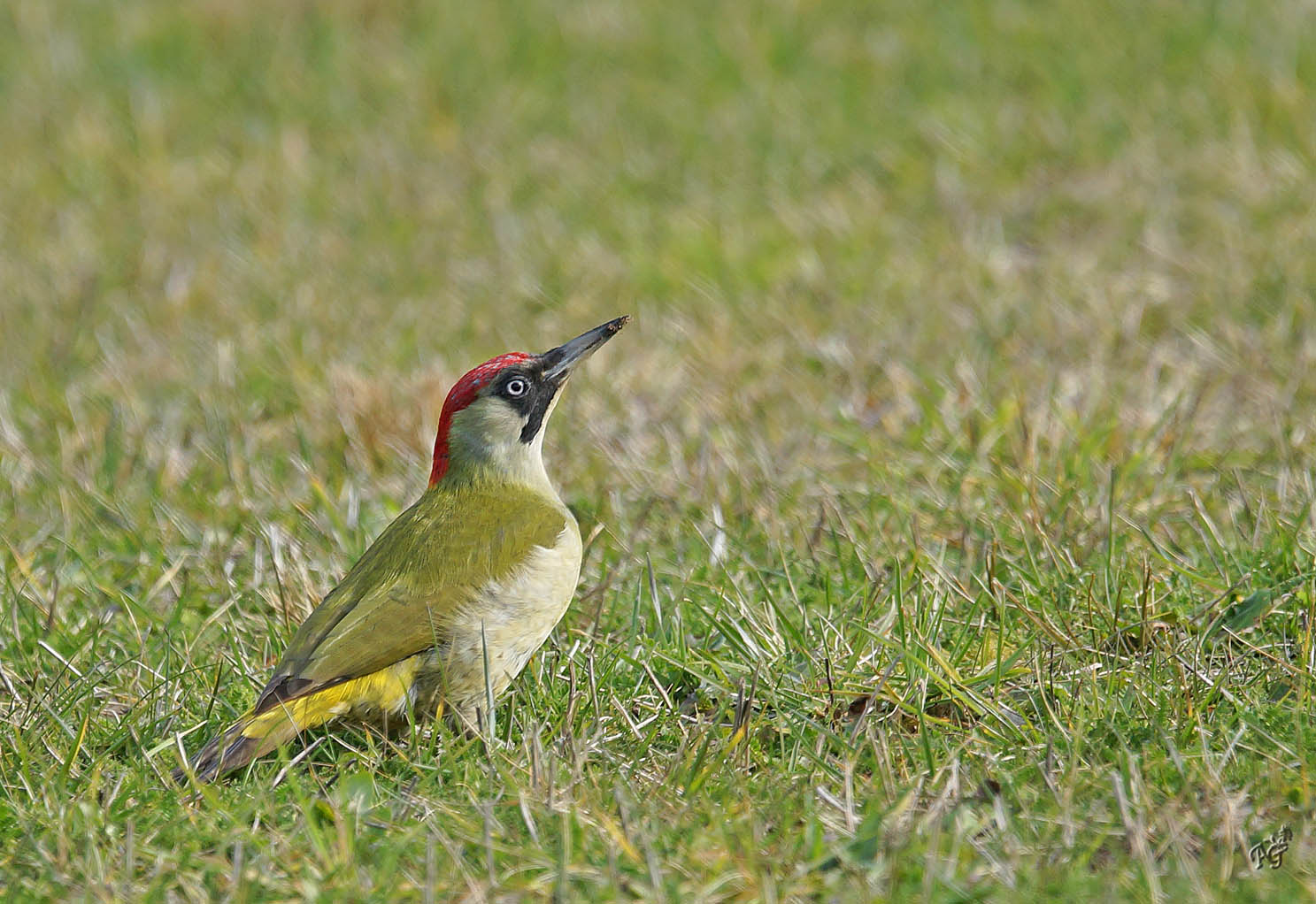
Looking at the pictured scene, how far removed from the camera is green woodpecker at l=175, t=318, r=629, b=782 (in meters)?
3.14

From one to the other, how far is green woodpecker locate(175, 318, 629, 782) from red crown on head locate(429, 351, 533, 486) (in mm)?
33

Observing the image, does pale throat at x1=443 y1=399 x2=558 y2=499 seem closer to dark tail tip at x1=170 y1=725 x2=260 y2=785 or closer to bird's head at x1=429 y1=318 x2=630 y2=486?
bird's head at x1=429 y1=318 x2=630 y2=486

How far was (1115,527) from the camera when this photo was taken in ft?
13.0

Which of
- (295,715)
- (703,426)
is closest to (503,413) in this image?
(295,715)

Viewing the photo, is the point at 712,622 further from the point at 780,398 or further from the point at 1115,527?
the point at 780,398

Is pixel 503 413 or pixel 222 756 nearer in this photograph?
pixel 222 756

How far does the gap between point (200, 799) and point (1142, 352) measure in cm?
360

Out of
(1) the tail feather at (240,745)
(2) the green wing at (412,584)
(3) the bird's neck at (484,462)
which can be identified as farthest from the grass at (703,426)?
(3) the bird's neck at (484,462)

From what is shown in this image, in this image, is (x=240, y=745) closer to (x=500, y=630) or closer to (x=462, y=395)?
(x=500, y=630)

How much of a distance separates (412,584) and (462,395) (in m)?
0.62

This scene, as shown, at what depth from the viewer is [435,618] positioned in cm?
332

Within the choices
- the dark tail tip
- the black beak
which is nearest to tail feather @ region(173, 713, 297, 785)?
the dark tail tip

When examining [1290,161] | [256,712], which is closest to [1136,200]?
[1290,161]

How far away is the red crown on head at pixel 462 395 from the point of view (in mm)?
3818
